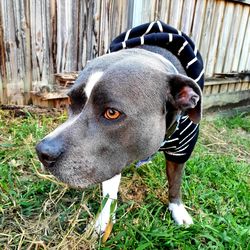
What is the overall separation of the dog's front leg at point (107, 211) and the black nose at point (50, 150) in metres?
0.57

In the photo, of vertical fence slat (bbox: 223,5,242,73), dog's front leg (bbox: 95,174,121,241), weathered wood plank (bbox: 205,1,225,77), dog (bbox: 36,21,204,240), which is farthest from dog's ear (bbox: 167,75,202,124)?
vertical fence slat (bbox: 223,5,242,73)

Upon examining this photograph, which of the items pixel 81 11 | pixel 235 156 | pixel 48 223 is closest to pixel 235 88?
pixel 235 156

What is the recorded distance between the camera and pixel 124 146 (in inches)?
58.3

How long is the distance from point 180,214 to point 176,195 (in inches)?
5.2

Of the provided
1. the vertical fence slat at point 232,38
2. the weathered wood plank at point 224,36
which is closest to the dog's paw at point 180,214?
the weathered wood plank at point 224,36

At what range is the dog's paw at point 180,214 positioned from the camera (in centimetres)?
210

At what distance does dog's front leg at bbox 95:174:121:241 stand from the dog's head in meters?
0.38

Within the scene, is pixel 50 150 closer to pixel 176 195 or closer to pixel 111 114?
pixel 111 114

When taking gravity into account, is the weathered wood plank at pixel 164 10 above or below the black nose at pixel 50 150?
above

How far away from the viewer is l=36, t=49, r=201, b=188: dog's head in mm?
1376

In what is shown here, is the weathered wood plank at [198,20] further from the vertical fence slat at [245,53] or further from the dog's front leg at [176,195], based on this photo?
the dog's front leg at [176,195]

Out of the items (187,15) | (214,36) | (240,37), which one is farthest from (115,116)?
(240,37)

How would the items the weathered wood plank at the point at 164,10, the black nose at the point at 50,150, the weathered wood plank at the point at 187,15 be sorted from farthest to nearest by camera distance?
the weathered wood plank at the point at 187,15 → the weathered wood plank at the point at 164,10 → the black nose at the point at 50,150

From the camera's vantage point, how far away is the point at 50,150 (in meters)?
1.33
